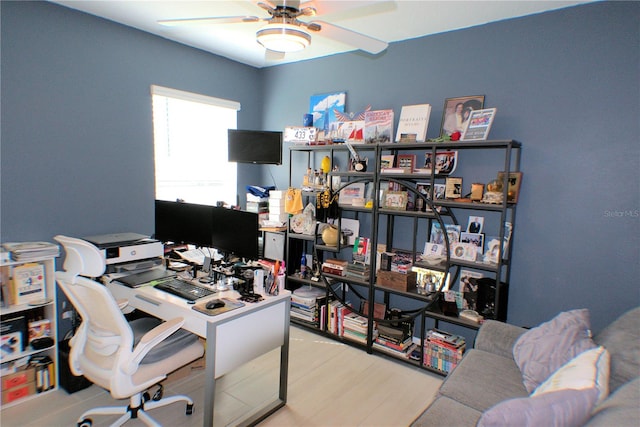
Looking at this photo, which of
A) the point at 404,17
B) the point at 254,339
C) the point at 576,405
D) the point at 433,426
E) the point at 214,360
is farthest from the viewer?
the point at 404,17

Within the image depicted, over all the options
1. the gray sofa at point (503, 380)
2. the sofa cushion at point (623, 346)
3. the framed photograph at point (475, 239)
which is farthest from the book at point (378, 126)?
the sofa cushion at point (623, 346)

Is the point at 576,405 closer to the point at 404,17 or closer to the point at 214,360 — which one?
the point at 214,360

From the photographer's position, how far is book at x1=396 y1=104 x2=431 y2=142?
313 cm

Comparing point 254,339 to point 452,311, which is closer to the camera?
point 254,339

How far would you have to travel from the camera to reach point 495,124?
2.98m

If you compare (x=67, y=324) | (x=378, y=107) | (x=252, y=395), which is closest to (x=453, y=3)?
(x=378, y=107)

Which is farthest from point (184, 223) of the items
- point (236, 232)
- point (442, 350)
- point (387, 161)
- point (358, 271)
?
point (442, 350)

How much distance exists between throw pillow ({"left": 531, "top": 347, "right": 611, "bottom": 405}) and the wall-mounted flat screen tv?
10.3ft

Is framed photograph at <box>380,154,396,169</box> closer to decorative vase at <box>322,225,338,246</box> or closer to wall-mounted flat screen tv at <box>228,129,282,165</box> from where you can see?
decorative vase at <box>322,225,338,246</box>

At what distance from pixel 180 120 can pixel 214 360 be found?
106 inches

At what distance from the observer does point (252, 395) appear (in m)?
2.62

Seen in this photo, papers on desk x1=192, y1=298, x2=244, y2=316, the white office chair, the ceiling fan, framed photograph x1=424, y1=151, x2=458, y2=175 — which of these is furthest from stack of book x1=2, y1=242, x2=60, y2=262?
framed photograph x1=424, y1=151, x2=458, y2=175

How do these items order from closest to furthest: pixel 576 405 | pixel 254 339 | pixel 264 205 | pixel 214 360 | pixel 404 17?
1. pixel 576 405
2. pixel 214 360
3. pixel 254 339
4. pixel 404 17
5. pixel 264 205

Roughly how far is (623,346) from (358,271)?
1.99 m
